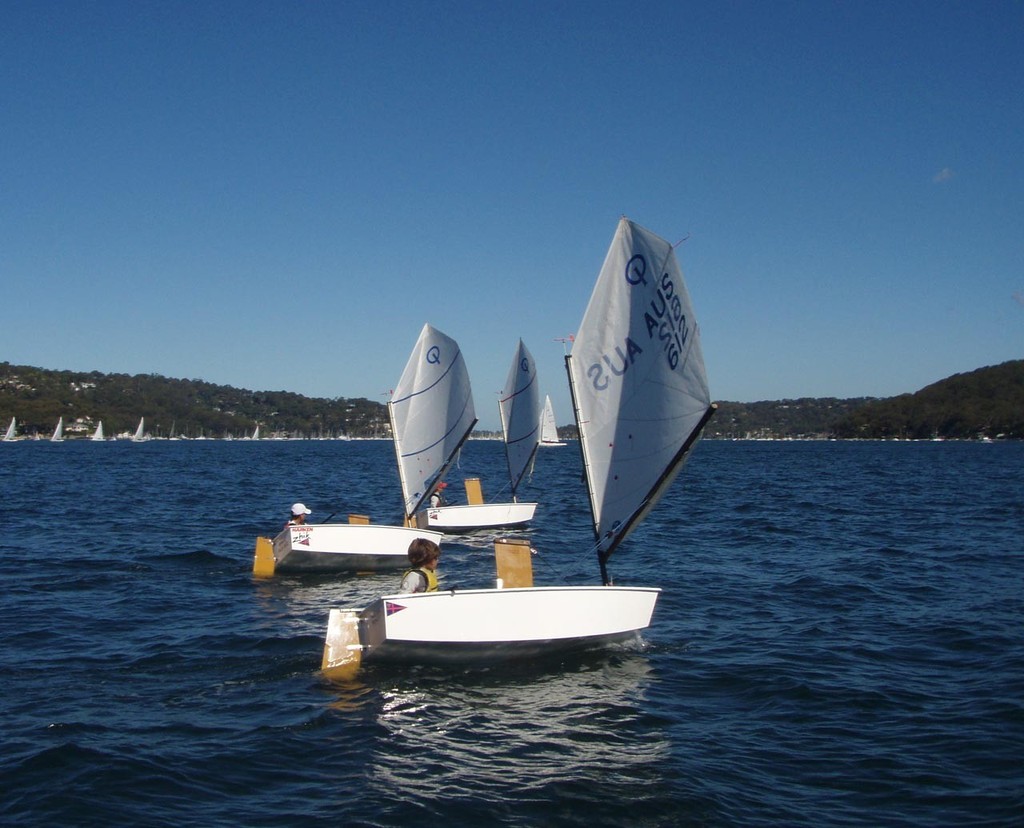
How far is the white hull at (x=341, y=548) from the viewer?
19.9 meters

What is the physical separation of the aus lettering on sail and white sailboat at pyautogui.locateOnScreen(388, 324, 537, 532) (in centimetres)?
1122

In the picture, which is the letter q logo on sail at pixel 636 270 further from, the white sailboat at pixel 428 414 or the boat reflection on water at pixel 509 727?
the white sailboat at pixel 428 414

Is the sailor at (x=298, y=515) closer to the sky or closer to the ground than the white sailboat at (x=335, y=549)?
closer to the sky

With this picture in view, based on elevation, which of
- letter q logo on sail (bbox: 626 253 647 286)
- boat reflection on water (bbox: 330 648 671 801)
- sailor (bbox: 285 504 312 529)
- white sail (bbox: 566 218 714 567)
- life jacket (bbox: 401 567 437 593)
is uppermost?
letter q logo on sail (bbox: 626 253 647 286)

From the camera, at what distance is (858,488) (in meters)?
53.1

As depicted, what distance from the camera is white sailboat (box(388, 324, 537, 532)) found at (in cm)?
2438

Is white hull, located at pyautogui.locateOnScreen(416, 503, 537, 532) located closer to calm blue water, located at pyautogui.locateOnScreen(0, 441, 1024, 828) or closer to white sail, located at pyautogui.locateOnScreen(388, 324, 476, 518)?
white sail, located at pyautogui.locateOnScreen(388, 324, 476, 518)

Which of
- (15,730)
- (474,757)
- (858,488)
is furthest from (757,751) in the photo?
(858,488)

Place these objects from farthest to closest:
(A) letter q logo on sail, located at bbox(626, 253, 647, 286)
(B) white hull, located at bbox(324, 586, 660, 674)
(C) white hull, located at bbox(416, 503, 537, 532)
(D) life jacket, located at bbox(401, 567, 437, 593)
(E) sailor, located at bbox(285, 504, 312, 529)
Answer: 1. (C) white hull, located at bbox(416, 503, 537, 532)
2. (E) sailor, located at bbox(285, 504, 312, 529)
3. (A) letter q logo on sail, located at bbox(626, 253, 647, 286)
4. (D) life jacket, located at bbox(401, 567, 437, 593)
5. (B) white hull, located at bbox(324, 586, 660, 674)

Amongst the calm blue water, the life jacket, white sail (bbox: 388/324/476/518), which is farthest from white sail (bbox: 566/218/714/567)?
white sail (bbox: 388/324/476/518)

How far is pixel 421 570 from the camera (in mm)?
12195

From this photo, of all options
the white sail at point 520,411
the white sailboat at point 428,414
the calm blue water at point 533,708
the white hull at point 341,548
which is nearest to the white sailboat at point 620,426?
the calm blue water at point 533,708

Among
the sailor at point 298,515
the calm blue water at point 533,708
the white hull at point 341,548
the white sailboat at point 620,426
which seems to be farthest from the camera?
the sailor at point 298,515

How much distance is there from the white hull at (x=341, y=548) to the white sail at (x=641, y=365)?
7855mm
